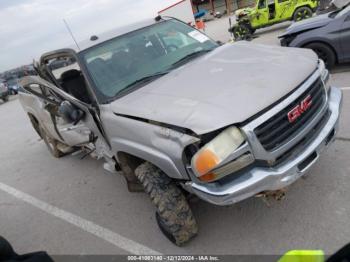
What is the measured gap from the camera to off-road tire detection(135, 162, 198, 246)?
265cm

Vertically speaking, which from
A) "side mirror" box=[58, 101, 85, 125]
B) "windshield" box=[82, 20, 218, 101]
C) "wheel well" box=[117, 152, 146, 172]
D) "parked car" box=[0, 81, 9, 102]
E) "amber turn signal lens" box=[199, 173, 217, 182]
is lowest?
"parked car" box=[0, 81, 9, 102]

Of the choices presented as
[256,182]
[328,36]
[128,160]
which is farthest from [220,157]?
[328,36]

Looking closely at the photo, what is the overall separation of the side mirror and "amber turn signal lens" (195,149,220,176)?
5.45ft

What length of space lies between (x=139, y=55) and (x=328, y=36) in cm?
423

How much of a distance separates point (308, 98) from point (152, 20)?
2.37 meters

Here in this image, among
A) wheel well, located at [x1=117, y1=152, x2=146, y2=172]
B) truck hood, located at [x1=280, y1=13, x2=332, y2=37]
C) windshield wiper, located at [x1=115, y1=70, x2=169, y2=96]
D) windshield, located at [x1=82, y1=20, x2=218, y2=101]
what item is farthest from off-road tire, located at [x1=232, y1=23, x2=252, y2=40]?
wheel well, located at [x1=117, y1=152, x2=146, y2=172]

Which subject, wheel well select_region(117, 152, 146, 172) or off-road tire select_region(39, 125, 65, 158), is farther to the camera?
off-road tire select_region(39, 125, 65, 158)

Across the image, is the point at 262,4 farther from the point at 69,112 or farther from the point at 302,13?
the point at 69,112

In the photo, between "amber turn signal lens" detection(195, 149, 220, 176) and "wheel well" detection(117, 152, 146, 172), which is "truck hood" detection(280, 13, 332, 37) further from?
"amber turn signal lens" detection(195, 149, 220, 176)

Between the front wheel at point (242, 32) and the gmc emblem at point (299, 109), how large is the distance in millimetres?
12588

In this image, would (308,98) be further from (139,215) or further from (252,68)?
(139,215)

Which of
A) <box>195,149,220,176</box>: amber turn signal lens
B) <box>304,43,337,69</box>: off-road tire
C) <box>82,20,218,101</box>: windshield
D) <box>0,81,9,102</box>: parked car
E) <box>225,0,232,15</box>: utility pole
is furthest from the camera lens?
<box>225,0,232,15</box>: utility pole

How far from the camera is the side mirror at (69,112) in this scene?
3143 mm

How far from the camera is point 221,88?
8.14 feet
